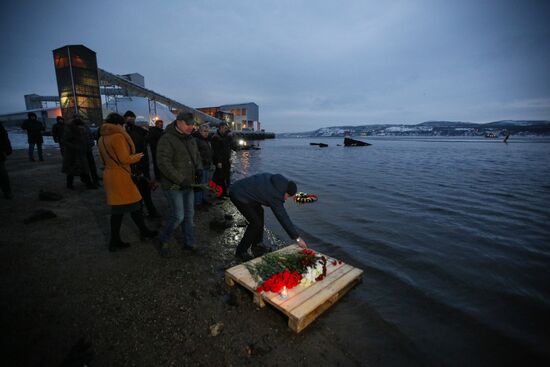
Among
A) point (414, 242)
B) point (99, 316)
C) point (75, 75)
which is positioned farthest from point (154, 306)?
point (75, 75)

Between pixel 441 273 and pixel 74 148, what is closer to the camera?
pixel 441 273

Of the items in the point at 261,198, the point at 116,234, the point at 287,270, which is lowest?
the point at 287,270

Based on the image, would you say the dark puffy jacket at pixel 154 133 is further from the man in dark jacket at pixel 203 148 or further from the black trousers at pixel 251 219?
the black trousers at pixel 251 219

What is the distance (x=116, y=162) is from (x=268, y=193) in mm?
2554

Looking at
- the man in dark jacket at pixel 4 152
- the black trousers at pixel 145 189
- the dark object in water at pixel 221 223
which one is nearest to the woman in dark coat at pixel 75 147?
the man in dark jacket at pixel 4 152

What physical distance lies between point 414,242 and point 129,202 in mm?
6082

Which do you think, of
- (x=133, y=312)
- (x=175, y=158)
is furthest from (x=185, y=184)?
(x=133, y=312)

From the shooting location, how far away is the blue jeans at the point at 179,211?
3961 mm

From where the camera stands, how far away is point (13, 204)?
664 cm

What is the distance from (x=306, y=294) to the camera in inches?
120

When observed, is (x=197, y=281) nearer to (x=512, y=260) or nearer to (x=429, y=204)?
(x=512, y=260)

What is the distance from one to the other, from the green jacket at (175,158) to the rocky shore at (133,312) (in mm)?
1529

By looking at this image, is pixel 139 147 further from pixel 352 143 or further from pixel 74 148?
pixel 352 143

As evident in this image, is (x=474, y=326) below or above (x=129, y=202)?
below
